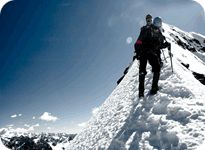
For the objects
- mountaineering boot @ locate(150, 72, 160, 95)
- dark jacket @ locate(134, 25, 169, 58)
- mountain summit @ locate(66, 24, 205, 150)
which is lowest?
mountain summit @ locate(66, 24, 205, 150)

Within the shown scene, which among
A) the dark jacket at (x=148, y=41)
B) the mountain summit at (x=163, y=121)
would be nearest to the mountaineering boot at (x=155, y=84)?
the mountain summit at (x=163, y=121)

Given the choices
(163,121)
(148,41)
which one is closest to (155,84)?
(148,41)

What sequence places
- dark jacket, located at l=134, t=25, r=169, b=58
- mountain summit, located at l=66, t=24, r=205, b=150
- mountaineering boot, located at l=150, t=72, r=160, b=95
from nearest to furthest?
mountain summit, located at l=66, t=24, r=205, b=150 < mountaineering boot, located at l=150, t=72, r=160, b=95 < dark jacket, located at l=134, t=25, r=169, b=58

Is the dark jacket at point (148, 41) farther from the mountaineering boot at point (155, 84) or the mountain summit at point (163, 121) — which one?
the mountain summit at point (163, 121)

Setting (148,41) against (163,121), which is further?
(148,41)

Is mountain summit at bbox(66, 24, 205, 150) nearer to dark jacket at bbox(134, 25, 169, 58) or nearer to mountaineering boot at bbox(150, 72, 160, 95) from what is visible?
mountaineering boot at bbox(150, 72, 160, 95)

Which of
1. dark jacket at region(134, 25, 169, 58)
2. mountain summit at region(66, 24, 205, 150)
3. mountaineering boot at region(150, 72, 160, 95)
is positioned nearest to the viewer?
mountain summit at region(66, 24, 205, 150)

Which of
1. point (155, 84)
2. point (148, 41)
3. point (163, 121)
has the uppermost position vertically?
point (148, 41)

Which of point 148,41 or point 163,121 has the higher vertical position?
point 148,41

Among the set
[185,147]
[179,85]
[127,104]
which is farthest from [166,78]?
[185,147]

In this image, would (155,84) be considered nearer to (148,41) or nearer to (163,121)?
(148,41)

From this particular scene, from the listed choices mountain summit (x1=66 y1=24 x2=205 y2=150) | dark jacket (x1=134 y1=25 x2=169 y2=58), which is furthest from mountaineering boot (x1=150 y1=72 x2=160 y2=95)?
dark jacket (x1=134 y1=25 x2=169 y2=58)

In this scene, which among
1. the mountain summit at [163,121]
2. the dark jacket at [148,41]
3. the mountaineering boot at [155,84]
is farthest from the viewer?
the dark jacket at [148,41]

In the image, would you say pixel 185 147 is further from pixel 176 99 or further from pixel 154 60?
pixel 154 60
